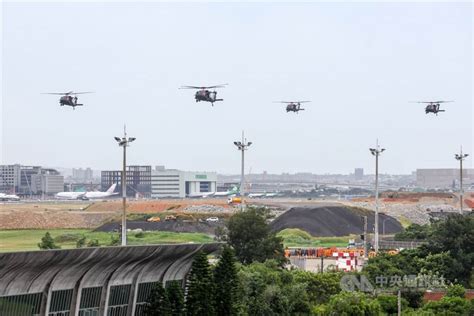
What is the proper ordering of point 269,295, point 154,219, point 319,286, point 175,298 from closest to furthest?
1. point 175,298
2. point 269,295
3. point 319,286
4. point 154,219

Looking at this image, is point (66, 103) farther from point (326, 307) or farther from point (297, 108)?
point (326, 307)

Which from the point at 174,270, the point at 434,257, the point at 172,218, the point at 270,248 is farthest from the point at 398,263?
the point at 172,218

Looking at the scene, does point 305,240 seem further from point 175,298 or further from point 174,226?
point 175,298

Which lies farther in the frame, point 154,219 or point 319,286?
point 154,219

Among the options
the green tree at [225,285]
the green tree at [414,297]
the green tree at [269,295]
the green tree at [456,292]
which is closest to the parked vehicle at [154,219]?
the green tree at [414,297]

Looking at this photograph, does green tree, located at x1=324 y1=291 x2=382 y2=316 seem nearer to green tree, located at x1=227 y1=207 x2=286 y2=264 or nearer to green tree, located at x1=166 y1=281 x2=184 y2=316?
green tree, located at x1=166 y1=281 x2=184 y2=316

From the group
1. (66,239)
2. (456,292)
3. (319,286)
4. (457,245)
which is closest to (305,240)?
(66,239)
